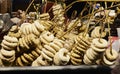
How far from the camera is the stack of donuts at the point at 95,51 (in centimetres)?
149

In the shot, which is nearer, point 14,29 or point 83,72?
point 83,72

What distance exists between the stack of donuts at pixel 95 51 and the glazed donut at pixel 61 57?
0.08 meters

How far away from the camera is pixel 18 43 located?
1604 millimetres

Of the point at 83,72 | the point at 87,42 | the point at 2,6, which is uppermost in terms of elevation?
the point at 2,6

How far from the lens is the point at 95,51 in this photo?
4.92 feet

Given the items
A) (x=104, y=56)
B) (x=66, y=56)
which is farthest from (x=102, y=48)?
(x=66, y=56)

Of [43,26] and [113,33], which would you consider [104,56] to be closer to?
[43,26]

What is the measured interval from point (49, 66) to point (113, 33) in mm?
738

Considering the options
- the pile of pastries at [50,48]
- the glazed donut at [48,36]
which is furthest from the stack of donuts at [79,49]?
the glazed donut at [48,36]

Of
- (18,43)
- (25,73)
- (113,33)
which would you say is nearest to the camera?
(25,73)

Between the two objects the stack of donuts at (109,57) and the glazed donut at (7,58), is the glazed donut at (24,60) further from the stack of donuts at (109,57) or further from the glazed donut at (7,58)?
the stack of donuts at (109,57)

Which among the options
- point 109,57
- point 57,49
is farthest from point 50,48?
point 109,57

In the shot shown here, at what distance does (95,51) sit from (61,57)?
15cm

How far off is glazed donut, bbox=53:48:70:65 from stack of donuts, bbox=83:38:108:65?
0.27ft
